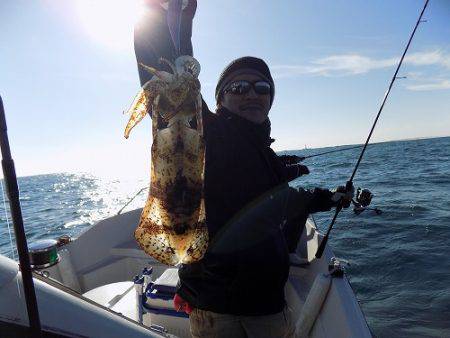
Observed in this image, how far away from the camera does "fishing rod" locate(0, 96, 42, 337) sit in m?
1.14

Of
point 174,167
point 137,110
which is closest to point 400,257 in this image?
point 174,167

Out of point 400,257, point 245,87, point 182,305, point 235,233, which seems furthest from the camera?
point 400,257

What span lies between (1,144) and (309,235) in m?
5.35

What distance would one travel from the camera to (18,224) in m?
1.17

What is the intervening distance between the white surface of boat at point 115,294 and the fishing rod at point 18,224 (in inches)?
2.9

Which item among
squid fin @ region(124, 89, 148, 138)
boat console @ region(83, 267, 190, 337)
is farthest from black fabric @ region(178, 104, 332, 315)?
boat console @ region(83, 267, 190, 337)

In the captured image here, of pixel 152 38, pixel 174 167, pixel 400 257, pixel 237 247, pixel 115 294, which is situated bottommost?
Result: pixel 400 257

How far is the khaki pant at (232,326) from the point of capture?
2.20 metres

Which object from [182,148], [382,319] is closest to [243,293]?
[182,148]

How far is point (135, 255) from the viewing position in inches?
247

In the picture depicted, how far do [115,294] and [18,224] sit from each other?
3.78 m

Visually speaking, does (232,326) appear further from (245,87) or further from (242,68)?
(242,68)

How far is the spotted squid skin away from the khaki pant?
2.81ft

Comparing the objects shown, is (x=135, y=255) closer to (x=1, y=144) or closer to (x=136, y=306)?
(x=136, y=306)
